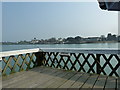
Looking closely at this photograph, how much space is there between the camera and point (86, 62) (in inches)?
156

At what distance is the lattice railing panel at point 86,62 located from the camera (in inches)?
142

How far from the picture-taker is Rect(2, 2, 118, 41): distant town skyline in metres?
4.75

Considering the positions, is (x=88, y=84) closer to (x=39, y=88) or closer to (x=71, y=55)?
(x=39, y=88)

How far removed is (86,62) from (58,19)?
417 centimetres

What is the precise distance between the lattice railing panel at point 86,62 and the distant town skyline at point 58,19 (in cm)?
70

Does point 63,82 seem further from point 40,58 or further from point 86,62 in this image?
point 40,58

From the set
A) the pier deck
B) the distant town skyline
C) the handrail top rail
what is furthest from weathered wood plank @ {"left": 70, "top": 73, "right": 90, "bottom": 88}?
the distant town skyline

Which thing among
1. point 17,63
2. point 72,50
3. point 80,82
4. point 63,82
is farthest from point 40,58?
point 80,82

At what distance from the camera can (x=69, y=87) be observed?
284cm

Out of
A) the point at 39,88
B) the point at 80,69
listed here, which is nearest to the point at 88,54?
the point at 80,69

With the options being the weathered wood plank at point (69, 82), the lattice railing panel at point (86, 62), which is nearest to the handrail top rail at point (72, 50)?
the lattice railing panel at point (86, 62)

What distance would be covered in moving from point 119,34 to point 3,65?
272cm

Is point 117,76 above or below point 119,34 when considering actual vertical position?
below

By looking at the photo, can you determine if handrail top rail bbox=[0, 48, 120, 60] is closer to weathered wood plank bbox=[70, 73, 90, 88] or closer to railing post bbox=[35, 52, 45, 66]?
railing post bbox=[35, 52, 45, 66]
